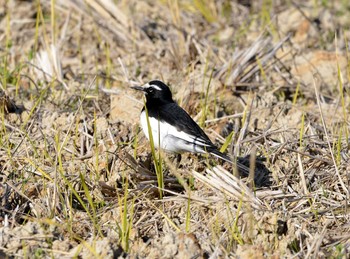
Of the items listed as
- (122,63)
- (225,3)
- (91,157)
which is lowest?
(91,157)

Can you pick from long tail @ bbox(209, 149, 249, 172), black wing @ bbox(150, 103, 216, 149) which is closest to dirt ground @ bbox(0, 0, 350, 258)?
long tail @ bbox(209, 149, 249, 172)

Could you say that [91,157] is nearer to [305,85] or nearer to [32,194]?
[32,194]

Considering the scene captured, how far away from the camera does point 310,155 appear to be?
532 centimetres

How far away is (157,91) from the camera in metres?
6.01

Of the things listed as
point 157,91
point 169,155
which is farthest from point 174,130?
point 157,91

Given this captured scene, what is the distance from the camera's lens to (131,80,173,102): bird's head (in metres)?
5.99

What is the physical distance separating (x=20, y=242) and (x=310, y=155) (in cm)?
A: 226

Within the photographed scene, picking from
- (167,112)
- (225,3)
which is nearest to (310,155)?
(167,112)

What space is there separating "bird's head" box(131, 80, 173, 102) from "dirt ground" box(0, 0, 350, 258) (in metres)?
0.25

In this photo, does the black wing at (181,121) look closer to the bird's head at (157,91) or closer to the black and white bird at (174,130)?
the black and white bird at (174,130)

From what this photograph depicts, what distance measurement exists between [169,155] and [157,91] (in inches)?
22.1

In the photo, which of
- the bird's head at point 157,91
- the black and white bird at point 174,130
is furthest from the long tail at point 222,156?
the bird's head at point 157,91

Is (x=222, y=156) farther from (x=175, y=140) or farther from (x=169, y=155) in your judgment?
(x=169, y=155)

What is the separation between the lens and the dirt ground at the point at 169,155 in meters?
4.48
